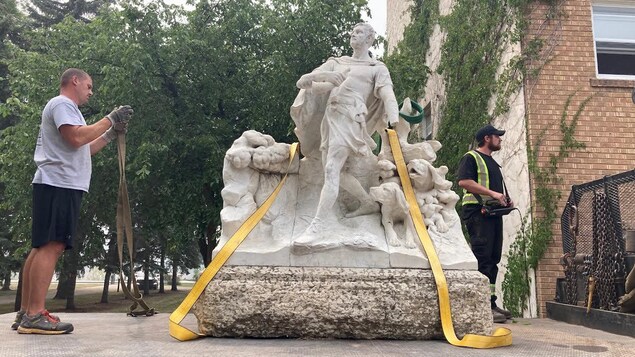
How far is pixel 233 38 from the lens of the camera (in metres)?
9.23

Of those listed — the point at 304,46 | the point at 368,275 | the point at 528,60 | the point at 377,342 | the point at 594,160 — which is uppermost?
the point at 304,46

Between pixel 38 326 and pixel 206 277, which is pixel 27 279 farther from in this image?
pixel 206 277

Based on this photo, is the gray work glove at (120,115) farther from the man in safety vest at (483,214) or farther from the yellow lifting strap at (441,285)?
the man in safety vest at (483,214)

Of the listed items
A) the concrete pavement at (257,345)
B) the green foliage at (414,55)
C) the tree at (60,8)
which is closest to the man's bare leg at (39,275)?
the concrete pavement at (257,345)

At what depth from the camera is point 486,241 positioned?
195 inches

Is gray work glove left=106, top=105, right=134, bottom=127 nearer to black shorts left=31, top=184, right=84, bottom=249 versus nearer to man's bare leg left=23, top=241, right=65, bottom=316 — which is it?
black shorts left=31, top=184, right=84, bottom=249

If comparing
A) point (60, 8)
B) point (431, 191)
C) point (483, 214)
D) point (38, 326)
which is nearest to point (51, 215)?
point (38, 326)

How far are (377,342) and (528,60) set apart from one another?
210 inches

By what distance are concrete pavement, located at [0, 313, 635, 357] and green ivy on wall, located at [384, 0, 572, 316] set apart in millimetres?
2875

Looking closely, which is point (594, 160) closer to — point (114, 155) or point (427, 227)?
point (427, 227)

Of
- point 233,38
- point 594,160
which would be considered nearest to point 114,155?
point 233,38

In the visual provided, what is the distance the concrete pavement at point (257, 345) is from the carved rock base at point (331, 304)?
100 mm

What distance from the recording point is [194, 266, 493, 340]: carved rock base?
3.62 m

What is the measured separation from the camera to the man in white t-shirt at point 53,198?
11.7 feet
